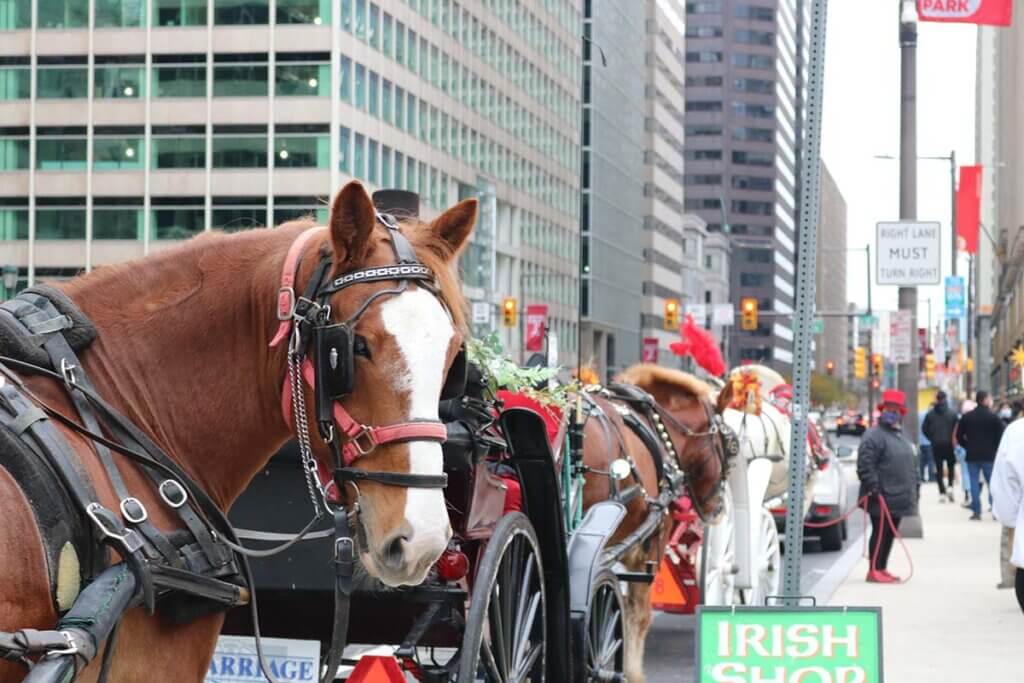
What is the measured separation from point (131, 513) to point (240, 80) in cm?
5603

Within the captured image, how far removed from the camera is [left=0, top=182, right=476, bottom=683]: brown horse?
3.77 m

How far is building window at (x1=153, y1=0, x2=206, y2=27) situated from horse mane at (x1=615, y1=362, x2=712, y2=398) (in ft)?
162

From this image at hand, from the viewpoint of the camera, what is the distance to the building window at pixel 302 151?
183 ft

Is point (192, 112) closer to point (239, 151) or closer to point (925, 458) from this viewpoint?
point (239, 151)

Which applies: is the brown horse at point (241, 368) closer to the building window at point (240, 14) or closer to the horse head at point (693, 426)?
the horse head at point (693, 426)

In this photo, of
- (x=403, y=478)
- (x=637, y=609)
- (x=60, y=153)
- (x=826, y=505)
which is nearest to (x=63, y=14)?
(x=60, y=153)

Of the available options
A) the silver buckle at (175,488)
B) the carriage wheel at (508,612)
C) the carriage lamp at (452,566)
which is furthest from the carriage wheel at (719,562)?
the silver buckle at (175,488)

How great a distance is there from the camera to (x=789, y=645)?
621cm

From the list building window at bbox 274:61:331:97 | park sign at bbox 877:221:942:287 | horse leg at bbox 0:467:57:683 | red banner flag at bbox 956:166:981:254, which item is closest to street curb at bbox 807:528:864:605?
park sign at bbox 877:221:942:287

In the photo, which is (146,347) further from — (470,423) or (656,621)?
(656,621)

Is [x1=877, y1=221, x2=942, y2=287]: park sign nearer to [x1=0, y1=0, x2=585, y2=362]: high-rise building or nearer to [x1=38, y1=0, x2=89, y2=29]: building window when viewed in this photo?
[x1=0, y1=0, x2=585, y2=362]: high-rise building

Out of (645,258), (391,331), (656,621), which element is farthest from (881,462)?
(645,258)

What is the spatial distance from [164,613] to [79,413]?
0.54 m

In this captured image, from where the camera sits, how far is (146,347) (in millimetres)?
3980
